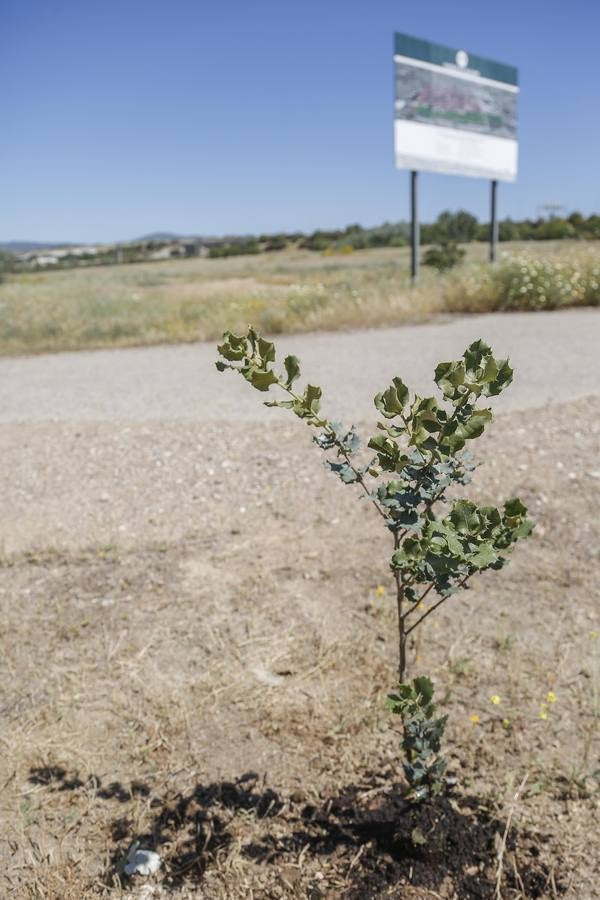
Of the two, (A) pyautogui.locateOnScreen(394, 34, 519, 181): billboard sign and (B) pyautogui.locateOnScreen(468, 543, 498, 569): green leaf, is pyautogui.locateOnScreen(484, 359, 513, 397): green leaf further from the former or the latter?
(A) pyautogui.locateOnScreen(394, 34, 519, 181): billboard sign

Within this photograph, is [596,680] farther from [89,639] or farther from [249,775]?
[89,639]

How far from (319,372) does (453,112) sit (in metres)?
8.81

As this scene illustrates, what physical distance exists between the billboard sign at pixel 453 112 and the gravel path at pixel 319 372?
4.36 metres

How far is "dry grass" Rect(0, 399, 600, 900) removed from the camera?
1.81 meters

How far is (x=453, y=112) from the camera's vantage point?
13.6m

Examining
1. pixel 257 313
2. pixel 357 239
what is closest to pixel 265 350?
pixel 257 313

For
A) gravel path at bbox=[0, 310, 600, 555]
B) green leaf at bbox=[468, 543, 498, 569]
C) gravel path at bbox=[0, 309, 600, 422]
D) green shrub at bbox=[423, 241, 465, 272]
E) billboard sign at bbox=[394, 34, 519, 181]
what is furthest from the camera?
green shrub at bbox=[423, 241, 465, 272]

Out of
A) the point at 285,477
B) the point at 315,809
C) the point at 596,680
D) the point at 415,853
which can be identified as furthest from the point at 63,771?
the point at 285,477

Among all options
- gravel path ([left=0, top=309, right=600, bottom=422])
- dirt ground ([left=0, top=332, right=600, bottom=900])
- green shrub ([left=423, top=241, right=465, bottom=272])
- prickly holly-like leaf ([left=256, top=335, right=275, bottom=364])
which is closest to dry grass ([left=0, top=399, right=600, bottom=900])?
dirt ground ([left=0, top=332, right=600, bottom=900])

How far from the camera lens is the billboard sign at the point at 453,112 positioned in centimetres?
1252

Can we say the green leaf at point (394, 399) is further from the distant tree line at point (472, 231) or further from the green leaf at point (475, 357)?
the distant tree line at point (472, 231)

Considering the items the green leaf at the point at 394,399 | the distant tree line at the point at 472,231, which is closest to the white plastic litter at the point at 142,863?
→ the green leaf at the point at 394,399

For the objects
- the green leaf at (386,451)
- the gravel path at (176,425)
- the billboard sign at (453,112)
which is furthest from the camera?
the billboard sign at (453,112)

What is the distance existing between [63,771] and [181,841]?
0.45 meters
